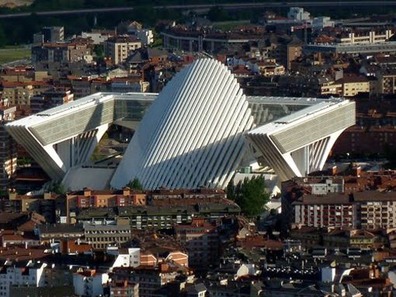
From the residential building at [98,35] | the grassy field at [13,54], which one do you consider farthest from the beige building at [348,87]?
the residential building at [98,35]

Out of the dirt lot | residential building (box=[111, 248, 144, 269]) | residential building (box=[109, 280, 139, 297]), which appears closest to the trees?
residential building (box=[111, 248, 144, 269])

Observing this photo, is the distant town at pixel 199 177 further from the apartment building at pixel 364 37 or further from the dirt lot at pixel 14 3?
the dirt lot at pixel 14 3

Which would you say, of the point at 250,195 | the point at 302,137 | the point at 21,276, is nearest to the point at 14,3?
the point at 302,137

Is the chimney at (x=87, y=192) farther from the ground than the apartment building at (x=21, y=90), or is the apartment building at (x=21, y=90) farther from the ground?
the chimney at (x=87, y=192)

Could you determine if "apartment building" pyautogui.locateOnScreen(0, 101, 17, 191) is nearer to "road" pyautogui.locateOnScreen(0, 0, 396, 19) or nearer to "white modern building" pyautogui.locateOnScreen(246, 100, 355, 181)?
"white modern building" pyautogui.locateOnScreen(246, 100, 355, 181)

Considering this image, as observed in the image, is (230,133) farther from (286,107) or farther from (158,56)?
(158,56)

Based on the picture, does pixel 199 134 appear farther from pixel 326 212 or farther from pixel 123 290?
pixel 123 290
